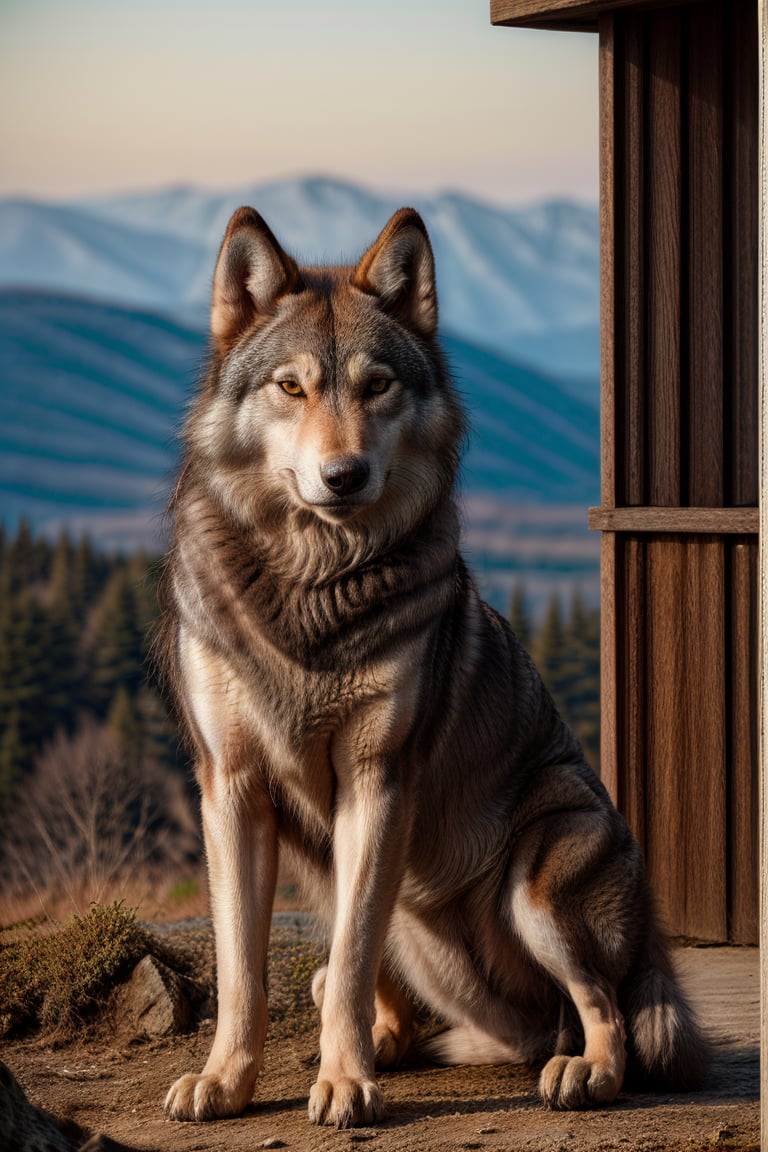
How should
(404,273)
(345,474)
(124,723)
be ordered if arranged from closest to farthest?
(345,474), (404,273), (124,723)

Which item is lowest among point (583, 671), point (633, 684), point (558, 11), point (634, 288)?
point (583, 671)

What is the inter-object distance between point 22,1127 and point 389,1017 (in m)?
1.52

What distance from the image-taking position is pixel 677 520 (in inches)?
232

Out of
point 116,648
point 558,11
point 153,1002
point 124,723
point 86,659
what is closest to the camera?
point 153,1002

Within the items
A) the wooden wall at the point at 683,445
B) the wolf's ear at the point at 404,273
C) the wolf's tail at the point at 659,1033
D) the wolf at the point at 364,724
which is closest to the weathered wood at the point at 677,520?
the wooden wall at the point at 683,445

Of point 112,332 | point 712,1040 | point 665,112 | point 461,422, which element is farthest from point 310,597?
point 112,332

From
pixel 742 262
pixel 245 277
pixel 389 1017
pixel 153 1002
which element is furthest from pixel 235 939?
pixel 742 262

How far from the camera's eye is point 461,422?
4.20m

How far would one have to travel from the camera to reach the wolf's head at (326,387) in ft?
12.4

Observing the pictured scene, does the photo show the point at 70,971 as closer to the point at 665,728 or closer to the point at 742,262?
the point at 665,728

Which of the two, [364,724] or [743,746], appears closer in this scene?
[364,724]

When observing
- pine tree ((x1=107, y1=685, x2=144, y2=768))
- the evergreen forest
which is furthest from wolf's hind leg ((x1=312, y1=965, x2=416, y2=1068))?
pine tree ((x1=107, y1=685, x2=144, y2=768))

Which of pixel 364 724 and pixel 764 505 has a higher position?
pixel 764 505

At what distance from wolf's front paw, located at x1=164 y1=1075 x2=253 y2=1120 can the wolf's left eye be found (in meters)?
2.08
